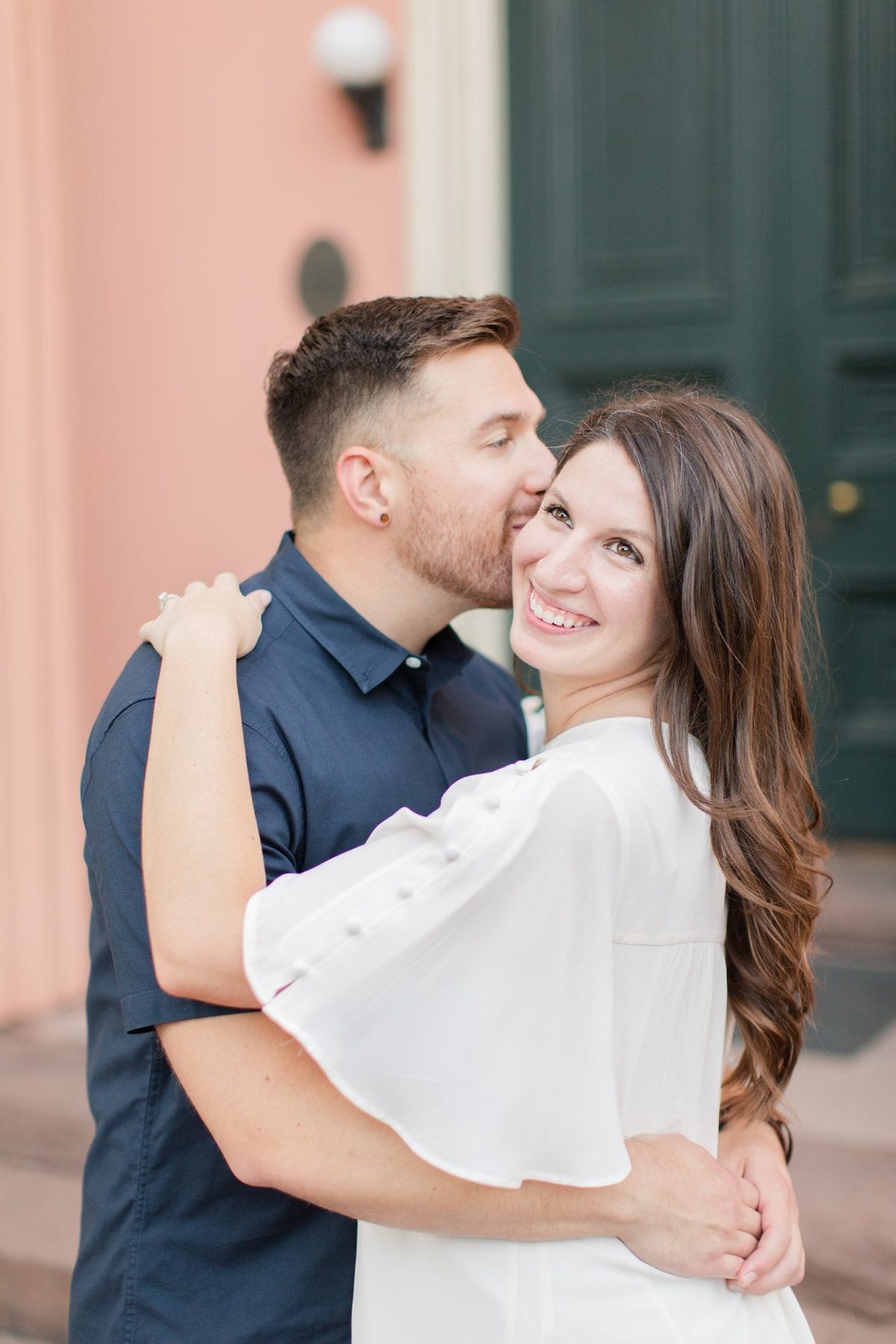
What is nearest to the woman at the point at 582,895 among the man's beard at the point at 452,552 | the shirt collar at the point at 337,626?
the shirt collar at the point at 337,626

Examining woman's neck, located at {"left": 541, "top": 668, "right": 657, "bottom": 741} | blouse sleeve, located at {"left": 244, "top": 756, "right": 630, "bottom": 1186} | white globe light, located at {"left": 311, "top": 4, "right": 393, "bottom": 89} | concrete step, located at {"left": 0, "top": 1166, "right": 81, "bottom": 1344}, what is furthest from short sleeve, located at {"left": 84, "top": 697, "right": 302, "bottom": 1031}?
white globe light, located at {"left": 311, "top": 4, "right": 393, "bottom": 89}

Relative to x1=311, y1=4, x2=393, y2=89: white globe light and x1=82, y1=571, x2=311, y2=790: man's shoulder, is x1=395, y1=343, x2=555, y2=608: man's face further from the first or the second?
x1=311, y1=4, x2=393, y2=89: white globe light

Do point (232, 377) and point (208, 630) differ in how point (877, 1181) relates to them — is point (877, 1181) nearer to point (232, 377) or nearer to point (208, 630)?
point (208, 630)

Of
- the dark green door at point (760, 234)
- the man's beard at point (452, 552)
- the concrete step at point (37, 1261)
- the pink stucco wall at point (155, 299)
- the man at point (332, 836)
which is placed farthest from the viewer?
the pink stucco wall at point (155, 299)

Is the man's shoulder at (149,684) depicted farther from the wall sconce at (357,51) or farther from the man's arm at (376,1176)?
the wall sconce at (357,51)

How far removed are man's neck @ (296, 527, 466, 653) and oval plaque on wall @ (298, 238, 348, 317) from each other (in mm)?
1838

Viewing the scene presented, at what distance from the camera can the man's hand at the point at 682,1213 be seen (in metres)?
1.28

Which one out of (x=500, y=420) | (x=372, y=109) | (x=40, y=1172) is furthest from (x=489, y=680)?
(x=372, y=109)

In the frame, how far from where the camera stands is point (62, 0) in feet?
12.3

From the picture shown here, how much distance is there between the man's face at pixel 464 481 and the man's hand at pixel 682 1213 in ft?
2.64

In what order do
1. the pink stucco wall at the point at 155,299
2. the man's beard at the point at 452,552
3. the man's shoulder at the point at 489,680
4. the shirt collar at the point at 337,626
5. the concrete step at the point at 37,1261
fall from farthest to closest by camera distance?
the pink stucco wall at the point at 155,299
the concrete step at the point at 37,1261
the man's shoulder at the point at 489,680
the man's beard at the point at 452,552
the shirt collar at the point at 337,626

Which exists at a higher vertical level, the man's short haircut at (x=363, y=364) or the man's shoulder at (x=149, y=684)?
the man's short haircut at (x=363, y=364)

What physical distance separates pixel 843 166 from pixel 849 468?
720 mm

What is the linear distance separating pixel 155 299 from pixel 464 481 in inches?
89.8
